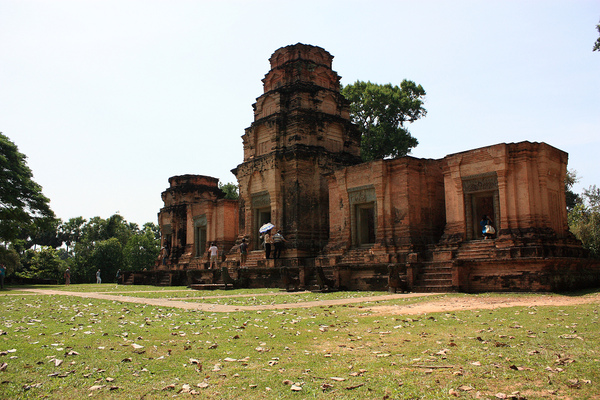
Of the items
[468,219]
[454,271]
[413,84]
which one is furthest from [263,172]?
[413,84]

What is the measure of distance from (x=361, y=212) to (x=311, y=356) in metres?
17.5

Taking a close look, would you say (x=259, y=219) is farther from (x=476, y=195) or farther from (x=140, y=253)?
(x=140, y=253)

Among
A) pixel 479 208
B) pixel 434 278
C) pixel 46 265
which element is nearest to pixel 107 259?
pixel 46 265

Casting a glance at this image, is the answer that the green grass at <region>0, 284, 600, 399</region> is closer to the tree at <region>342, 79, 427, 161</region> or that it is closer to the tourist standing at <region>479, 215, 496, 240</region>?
the tourist standing at <region>479, 215, 496, 240</region>

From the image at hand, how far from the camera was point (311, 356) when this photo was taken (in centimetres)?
599

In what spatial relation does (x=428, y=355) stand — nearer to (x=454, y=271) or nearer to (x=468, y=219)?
(x=454, y=271)

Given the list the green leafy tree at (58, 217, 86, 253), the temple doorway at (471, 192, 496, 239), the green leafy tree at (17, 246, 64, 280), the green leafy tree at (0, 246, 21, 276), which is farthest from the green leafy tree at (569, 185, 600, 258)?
the green leafy tree at (58, 217, 86, 253)

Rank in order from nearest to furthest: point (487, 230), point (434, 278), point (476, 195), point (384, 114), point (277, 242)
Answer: point (434, 278), point (487, 230), point (476, 195), point (277, 242), point (384, 114)

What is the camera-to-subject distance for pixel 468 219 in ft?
61.5

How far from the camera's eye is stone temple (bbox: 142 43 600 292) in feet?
52.6

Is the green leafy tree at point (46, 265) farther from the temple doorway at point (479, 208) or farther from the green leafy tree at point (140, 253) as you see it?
the temple doorway at point (479, 208)

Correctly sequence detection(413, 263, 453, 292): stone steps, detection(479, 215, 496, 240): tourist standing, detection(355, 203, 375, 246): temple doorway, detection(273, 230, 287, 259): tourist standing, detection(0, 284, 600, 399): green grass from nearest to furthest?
1. detection(0, 284, 600, 399): green grass
2. detection(413, 263, 453, 292): stone steps
3. detection(479, 215, 496, 240): tourist standing
4. detection(355, 203, 375, 246): temple doorway
5. detection(273, 230, 287, 259): tourist standing

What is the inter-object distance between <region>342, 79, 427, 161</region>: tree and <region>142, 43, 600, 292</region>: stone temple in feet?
36.8

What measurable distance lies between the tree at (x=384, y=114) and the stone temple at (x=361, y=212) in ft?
36.8
